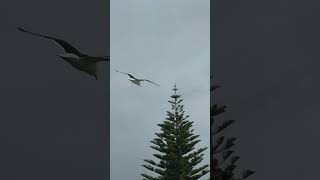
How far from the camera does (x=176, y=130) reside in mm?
30906

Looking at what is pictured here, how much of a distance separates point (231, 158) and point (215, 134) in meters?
1.41
